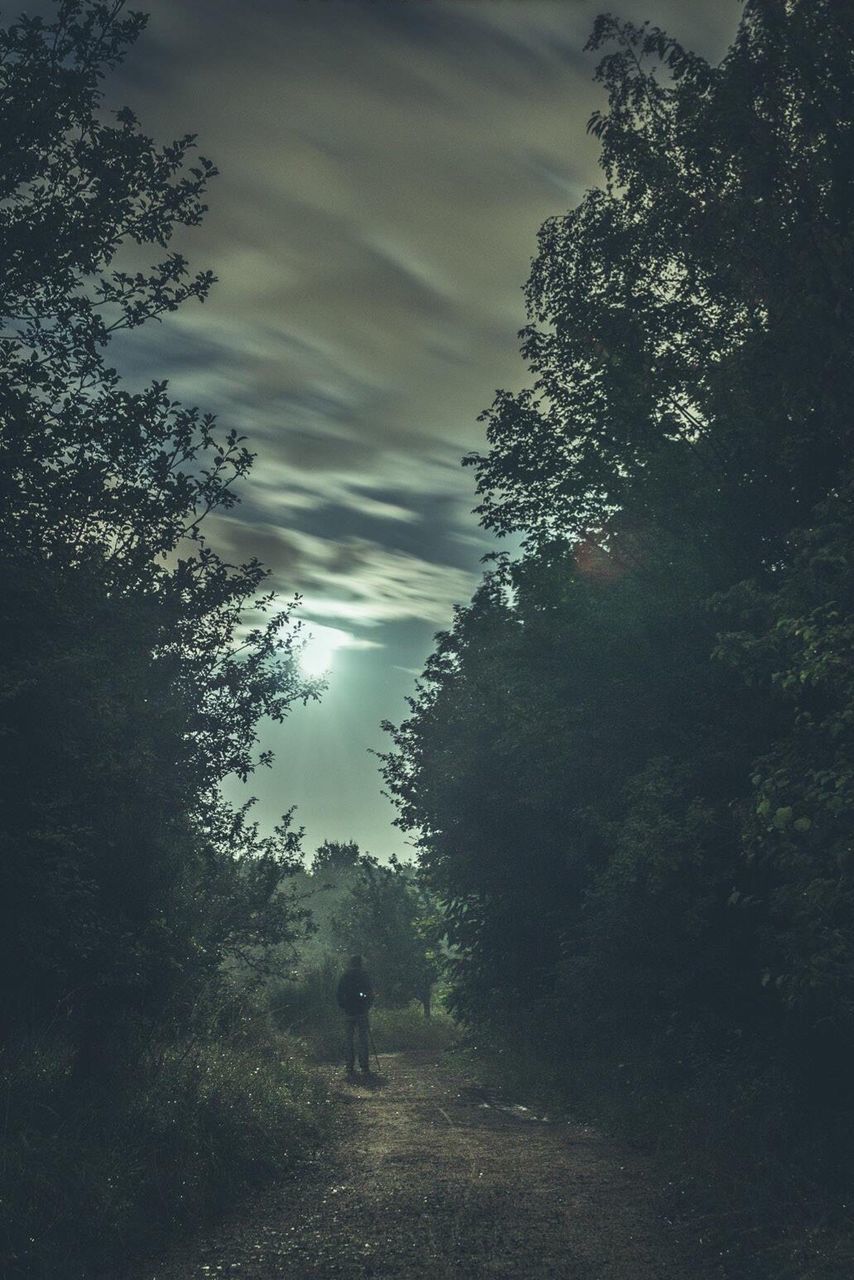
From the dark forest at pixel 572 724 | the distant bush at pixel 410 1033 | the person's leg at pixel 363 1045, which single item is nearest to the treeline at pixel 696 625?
the dark forest at pixel 572 724

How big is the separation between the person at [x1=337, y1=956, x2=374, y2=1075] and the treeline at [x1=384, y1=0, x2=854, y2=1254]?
3.03 metres

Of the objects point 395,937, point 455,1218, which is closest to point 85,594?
point 455,1218

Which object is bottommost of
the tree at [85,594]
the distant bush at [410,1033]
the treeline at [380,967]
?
the distant bush at [410,1033]

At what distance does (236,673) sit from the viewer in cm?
1571

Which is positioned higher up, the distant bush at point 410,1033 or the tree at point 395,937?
the tree at point 395,937

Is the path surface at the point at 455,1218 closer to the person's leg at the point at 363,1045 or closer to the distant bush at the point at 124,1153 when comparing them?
the distant bush at the point at 124,1153

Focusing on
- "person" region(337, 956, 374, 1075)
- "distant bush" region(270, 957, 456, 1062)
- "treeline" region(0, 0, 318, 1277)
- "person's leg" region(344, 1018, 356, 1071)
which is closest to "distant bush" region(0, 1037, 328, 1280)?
"treeline" region(0, 0, 318, 1277)

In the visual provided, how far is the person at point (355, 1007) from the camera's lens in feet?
62.5

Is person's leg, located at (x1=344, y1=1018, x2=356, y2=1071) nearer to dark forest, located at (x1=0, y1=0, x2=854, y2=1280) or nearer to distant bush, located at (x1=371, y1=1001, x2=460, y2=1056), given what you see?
dark forest, located at (x1=0, y1=0, x2=854, y2=1280)

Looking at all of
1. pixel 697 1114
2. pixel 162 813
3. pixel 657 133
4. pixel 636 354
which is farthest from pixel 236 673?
pixel 657 133

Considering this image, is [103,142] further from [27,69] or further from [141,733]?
[141,733]

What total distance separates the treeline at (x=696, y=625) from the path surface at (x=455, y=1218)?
1337mm

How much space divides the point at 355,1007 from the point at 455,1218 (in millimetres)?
11979

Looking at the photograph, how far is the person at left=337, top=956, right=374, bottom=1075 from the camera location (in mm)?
19062
